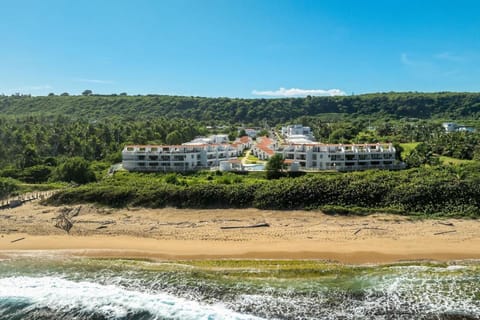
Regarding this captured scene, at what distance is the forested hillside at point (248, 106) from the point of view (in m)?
156

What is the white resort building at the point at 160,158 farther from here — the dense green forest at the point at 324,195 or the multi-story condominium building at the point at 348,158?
the dense green forest at the point at 324,195

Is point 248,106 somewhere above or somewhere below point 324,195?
above

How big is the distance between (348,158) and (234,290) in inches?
1566

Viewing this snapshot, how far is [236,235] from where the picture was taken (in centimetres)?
3081

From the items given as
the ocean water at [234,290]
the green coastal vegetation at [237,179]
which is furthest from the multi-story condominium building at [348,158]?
the ocean water at [234,290]

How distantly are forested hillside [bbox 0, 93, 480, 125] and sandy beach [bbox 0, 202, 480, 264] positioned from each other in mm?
113435

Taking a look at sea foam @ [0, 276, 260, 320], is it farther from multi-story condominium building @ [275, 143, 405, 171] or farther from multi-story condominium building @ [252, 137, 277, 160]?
multi-story condominium building @ [252, 137, 277, 160]

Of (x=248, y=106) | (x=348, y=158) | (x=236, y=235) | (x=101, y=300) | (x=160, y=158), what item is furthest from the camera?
(x=248, y=106)

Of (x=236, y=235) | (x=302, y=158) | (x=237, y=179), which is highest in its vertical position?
(x=302, y=158)

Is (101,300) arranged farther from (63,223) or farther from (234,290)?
(63,223)

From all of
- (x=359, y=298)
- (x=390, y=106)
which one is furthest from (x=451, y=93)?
(x=359, y=298)

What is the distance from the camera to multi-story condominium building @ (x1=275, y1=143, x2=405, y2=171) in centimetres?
5678

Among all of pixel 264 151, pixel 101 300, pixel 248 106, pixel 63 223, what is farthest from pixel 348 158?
pixel 248 106

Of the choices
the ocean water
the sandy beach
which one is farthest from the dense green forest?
the ocean water
